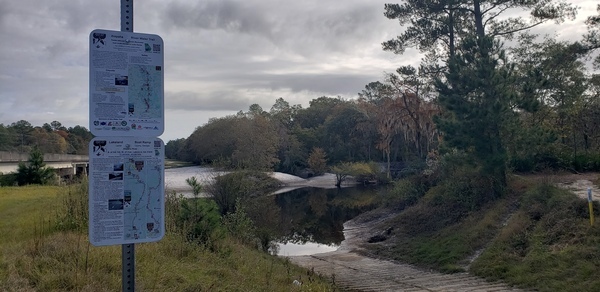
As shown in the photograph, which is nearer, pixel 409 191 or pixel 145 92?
pixel 145 92

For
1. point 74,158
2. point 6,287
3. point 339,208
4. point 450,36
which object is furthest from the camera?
point 74,158

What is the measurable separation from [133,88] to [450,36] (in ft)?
76.7

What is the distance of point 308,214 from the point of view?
3225 centimetres

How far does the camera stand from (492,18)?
22.9 m

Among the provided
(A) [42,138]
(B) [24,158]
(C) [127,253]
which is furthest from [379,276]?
(A) [42,138]

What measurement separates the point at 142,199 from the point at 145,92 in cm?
68

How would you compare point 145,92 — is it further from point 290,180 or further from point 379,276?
point 290,180

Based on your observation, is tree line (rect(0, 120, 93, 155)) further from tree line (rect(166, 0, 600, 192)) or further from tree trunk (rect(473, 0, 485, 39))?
tree trunk (rect(473, 0, 485, 39))

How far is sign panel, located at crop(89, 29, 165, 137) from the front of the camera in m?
3.04

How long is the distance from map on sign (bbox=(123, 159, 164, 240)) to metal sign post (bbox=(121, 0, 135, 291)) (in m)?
0.14

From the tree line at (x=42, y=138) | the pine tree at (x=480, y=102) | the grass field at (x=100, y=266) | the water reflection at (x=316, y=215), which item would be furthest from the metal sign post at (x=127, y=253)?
the tree line at (x=42, y=138)

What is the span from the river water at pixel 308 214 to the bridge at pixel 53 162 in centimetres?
949

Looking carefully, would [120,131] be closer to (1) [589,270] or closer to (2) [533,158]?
(1) [589,270]

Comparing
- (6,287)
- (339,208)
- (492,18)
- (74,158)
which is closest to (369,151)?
(339,208)
